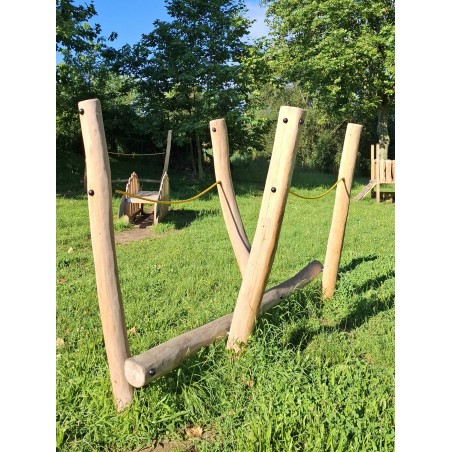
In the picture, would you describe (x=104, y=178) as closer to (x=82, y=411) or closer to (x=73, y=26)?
(x=82, y=411)

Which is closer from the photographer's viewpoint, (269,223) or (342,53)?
(269,223)

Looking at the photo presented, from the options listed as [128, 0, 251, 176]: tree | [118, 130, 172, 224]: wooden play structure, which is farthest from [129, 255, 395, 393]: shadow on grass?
[128, 0, 251, 176]: tree

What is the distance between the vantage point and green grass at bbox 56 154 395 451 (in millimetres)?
2549

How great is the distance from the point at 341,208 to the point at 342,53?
14.9 meters

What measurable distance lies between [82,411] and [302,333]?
74.2 inches

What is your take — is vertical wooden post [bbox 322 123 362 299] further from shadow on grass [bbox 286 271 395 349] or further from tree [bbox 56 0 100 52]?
tree [bbox 56 0 100 52]

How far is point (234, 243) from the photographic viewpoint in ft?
13.0

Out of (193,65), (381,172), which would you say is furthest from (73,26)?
(381,172)

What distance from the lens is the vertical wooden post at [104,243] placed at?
2.49 m

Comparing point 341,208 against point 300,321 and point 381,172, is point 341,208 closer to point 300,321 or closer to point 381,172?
point 300,321

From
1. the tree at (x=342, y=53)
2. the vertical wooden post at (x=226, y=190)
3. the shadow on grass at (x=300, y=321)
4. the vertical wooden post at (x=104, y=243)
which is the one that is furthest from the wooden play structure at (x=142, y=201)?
the tree at (x=342, y=53)

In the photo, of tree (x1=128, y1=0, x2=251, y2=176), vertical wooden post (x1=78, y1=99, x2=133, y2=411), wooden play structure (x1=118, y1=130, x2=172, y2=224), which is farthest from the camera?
tree (x1=128, y1=0, x2=251, y2=176)

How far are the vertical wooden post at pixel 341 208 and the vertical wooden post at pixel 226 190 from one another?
3.98 ft

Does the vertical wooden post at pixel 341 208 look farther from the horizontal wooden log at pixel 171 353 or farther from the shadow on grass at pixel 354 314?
the horizontal wooden log at pixel 171 353
